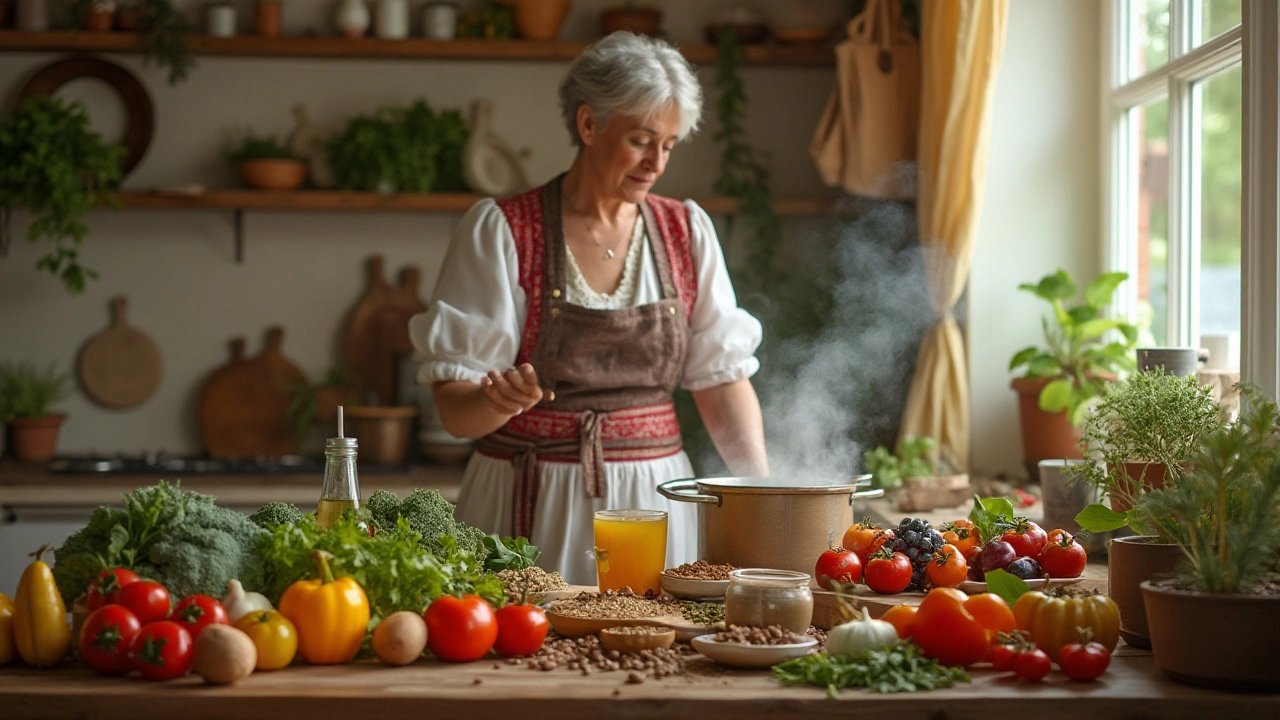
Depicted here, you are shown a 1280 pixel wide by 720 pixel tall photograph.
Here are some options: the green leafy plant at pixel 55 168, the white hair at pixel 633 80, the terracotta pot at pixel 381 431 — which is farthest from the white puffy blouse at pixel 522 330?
the green leafy plant at pixel 55 168

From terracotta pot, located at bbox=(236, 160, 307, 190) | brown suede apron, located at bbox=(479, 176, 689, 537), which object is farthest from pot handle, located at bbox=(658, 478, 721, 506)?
terracotta pot, located at bbox=(236, 160, 307, 190)

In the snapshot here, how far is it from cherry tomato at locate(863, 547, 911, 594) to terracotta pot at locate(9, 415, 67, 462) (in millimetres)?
3411

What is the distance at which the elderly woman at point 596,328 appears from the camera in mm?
2342

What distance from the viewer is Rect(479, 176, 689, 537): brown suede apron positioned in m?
2.42

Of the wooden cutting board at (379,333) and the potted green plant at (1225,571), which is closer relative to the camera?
the potted green plant at (1225,571)

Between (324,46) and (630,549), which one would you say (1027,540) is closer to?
(630,549)

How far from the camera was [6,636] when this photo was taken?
136cm

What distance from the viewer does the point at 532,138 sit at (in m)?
4.34

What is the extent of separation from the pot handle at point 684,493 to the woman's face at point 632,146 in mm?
690

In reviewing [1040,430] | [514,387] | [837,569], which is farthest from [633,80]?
[1040,430]

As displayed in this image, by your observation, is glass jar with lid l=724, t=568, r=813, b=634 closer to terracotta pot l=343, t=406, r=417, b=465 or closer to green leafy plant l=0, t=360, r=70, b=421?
terracotta pot l=343, t=406, r=417, b=465

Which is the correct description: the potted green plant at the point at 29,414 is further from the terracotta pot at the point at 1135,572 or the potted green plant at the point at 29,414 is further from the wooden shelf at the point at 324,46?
the terracotta pot at the point at 1135,572

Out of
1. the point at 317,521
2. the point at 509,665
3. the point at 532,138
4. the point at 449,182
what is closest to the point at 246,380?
the point at 449,182

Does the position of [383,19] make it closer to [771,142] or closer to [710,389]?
[771,142]
